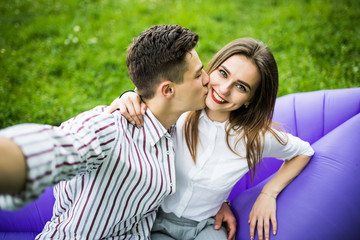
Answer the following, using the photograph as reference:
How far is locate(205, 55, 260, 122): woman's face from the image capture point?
1807 mm

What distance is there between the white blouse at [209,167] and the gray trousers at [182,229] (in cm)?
4

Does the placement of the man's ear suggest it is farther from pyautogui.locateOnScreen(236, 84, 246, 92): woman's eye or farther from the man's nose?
pyautogui.locateOnScreen(236, 84, 246, 92): woman's eye

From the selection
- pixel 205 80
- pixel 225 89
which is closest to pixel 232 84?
pixel 225 89

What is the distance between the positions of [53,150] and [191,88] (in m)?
1.01

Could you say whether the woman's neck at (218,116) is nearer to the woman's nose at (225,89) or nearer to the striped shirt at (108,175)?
the woman's nose at (225,89)

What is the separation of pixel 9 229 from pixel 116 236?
989mm

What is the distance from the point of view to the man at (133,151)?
1365mm

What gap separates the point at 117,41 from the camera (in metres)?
4.70

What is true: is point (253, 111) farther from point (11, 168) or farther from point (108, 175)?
point (11, 168)

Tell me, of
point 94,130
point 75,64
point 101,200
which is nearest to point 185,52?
point 94,130

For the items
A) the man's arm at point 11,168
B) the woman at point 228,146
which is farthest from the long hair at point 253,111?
the man's arm at point 11,168

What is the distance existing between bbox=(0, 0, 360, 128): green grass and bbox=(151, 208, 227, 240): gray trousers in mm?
2269

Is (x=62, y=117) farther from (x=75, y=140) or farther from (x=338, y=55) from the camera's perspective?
(x=338, y=55)

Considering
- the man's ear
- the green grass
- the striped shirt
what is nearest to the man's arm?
the striped shirt
